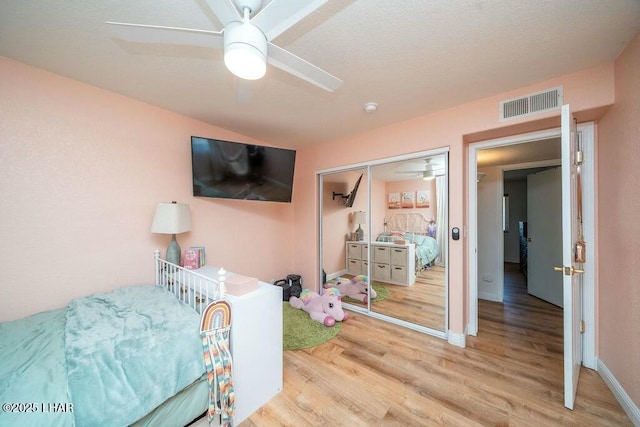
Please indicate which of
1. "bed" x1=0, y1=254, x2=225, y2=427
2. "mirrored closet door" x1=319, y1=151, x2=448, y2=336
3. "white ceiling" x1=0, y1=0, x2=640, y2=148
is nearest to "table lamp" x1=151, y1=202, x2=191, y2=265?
"bed" x1=0, y1=254, x2=225, y2=427

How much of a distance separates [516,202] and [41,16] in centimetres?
825

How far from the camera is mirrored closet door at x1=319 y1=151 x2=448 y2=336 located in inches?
99.3

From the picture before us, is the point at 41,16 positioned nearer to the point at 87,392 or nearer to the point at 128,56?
the point at 128,56

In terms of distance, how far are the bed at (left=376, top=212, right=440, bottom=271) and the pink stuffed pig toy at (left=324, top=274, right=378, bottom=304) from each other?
63cm

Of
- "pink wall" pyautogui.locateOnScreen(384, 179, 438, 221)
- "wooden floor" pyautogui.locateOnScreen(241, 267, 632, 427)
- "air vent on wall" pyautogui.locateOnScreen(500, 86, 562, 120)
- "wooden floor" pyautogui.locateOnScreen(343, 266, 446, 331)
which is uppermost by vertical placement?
"air vent on wall" pyautogui.locateOnScreen(500, 86, 562, 120)

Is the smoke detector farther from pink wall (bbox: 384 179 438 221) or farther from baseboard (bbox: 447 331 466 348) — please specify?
baseboard (bbox: 447 331 466 348)

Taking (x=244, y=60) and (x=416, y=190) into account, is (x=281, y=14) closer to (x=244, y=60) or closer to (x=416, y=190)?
(x=244, y=60)

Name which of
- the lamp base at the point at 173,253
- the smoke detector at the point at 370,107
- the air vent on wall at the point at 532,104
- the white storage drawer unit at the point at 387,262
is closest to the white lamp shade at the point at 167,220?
the lamp base at the point at 173,253

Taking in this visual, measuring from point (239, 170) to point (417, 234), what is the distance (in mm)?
2230

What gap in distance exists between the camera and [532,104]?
6.16ft

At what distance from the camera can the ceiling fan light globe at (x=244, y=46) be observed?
3.17 feet

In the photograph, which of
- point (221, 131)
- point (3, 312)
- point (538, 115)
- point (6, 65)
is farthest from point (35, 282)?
point (538, 115)

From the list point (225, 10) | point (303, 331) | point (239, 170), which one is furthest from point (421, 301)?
point (225, 10)

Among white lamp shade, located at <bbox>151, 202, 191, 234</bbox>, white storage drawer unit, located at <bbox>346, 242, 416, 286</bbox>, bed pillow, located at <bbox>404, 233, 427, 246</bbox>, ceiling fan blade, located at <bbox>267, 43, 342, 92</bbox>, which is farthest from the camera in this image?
white storage drawer unit, located at <bbox>346, 242, 416, 286</bbox>
